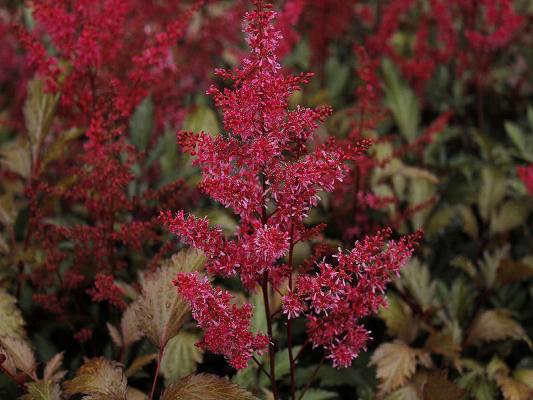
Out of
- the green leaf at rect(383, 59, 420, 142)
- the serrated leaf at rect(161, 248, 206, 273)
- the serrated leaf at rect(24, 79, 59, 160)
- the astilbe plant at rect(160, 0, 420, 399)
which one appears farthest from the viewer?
the green leaf at rect(383, 59, 420, 142)

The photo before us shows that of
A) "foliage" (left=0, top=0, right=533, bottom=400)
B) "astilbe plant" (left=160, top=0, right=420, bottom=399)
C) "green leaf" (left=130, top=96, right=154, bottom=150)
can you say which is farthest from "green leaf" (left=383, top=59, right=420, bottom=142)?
"astilbe plant" (left=160, top=0, right=420, bottom=399)

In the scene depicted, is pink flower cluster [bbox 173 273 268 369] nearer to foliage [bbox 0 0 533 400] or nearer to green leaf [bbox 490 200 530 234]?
foliage [bbox 0 0 533 400]

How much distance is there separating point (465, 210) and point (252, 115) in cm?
190

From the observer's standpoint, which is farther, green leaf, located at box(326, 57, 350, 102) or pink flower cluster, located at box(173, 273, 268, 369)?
green leaf, located at box(326, 57, 350, 102)

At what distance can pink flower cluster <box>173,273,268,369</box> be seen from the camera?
5.28 feet

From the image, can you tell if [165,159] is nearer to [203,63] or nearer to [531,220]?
[203,63]

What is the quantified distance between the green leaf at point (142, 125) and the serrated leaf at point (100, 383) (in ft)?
4.12

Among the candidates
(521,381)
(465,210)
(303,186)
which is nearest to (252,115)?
(303,186)

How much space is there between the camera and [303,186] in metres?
1.59

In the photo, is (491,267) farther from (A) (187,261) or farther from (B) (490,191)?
(A) (187,261)

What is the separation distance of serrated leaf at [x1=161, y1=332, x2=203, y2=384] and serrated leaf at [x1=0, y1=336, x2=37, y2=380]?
0.44 meters

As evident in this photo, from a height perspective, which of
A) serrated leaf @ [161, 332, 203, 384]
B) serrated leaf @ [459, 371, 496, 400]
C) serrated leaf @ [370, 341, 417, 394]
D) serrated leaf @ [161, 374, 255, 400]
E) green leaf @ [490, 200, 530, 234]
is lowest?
serrated leaf @ [459, 371, 496, 400]

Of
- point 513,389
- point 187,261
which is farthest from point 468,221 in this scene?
point 187,261

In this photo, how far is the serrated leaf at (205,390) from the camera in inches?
70.6
